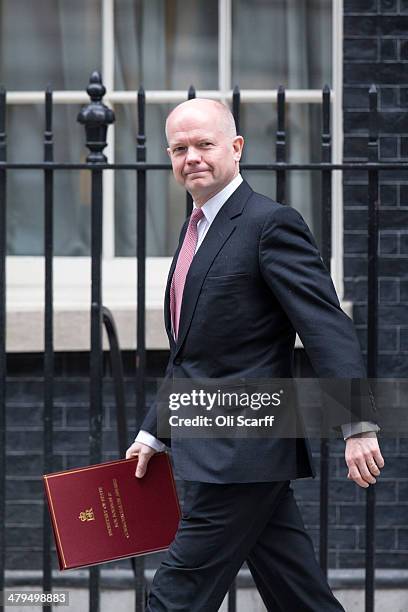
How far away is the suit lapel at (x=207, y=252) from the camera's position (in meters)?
3.47

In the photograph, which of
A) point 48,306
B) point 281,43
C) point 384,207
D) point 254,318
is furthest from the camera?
point 281,43

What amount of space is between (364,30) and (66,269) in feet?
5.86

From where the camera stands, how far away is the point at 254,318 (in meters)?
3.41

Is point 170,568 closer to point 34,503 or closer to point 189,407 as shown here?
point 189,407

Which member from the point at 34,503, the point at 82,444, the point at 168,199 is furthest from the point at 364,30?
the point at 34,503

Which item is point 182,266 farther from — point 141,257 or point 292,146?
point 292,146

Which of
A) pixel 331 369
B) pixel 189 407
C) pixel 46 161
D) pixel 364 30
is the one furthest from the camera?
pixel 364 30

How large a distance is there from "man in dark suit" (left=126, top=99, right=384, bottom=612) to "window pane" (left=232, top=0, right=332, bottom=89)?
2.49 meters

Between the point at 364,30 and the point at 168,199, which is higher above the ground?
the point at 364,30

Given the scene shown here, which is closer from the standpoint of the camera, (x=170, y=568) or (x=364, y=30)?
(x=170, y=568)

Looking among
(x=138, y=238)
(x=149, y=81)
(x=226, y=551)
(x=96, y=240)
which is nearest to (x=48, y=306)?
(x=96, y=240)

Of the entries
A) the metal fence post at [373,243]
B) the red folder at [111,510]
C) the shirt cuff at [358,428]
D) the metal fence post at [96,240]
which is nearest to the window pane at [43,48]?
the metal fence post at [96,240]

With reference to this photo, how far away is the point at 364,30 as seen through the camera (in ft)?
18.5

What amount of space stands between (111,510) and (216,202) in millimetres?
987
